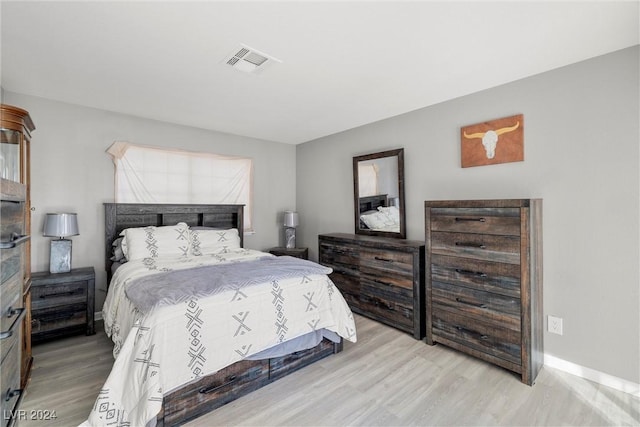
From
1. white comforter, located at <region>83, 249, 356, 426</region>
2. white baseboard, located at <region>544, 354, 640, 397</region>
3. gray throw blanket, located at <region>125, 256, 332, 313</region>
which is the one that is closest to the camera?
white comforter, located at <region>83, 249, 356, 426</region>

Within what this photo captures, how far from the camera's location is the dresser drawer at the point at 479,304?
2.21 meters

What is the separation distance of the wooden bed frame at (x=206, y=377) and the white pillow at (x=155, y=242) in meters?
0.27

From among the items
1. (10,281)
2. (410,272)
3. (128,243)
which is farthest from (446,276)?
(128,243)

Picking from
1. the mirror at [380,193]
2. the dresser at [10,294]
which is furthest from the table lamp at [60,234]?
the mirror at [380,193]

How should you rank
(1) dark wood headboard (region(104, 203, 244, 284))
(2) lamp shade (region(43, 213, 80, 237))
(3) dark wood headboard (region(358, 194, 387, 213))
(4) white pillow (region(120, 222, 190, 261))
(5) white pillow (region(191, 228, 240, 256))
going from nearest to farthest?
(2) lamp shade (region(43, 213, 80, 237)) < (4) white pillow (region(120, 222, 190, 261)) < (1) dark wood headboard (region(104, 203, 244, 284)) < (5) white pillow (region(191, 228, 240, 256)) < (3) dark wood headboard (region(358, 194, 387, 213))

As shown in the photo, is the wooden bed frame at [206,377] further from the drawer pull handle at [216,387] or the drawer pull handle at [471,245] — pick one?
the drawer pull handle at [471,245]

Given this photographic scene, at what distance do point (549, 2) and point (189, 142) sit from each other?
3801mm

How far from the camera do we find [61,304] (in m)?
2.74

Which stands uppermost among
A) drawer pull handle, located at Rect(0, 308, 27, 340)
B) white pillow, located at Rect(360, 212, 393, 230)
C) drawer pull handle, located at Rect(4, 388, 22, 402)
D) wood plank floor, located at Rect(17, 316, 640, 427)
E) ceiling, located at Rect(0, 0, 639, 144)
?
ceiling, located at Rect(0, 0, 639, 144)

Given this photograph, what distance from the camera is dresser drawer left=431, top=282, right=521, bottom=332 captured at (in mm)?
2209

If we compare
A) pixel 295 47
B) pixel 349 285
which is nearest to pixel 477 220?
pixel 349 285

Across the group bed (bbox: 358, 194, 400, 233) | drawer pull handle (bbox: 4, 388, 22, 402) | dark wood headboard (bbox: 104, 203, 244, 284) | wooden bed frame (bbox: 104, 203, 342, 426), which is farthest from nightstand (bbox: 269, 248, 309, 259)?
drawer pull handle (bbox: 4, 388, 22, 402)

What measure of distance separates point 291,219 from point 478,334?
295cm

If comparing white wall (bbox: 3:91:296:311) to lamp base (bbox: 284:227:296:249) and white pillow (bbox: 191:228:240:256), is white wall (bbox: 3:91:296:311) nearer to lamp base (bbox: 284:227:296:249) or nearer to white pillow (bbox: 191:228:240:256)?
white pillow (bbox: 191:228:240:256)
